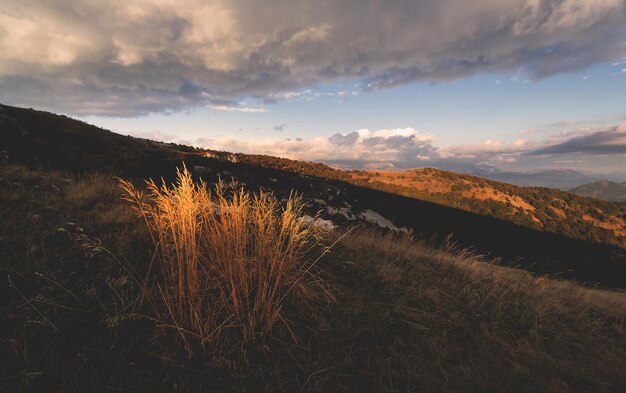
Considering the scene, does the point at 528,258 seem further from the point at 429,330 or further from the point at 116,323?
the point at 116,323

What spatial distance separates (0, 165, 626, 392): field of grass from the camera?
101 inches

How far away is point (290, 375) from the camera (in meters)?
2.77

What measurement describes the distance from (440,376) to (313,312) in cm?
149

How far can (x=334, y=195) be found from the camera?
51.8 ft

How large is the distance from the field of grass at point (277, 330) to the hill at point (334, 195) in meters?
3.60

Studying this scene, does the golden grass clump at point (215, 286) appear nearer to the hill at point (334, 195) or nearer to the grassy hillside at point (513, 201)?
the hill at point (334, 195)

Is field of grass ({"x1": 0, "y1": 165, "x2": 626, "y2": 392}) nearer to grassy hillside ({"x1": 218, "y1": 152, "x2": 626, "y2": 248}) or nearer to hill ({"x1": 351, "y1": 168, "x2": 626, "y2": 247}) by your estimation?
grassy hillside ({"x1": 218, "y1": 152, "x2": 626, "y2": 248})

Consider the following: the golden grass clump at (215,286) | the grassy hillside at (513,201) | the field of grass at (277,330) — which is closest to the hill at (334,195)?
the grassy hillside at (513,201)

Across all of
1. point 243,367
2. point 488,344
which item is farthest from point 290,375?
point 488,344

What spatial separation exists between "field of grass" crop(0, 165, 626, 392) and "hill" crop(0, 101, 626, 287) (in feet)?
11.8

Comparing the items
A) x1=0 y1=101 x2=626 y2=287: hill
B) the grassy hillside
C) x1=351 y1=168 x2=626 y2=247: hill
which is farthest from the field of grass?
x1=351 y1=168 x2=626 y2=247: hill

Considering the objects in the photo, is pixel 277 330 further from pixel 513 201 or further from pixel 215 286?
pixel 513 201

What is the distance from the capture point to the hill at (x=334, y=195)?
11875mm

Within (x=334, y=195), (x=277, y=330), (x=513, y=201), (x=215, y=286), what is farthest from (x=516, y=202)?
(x=215, y=286)
